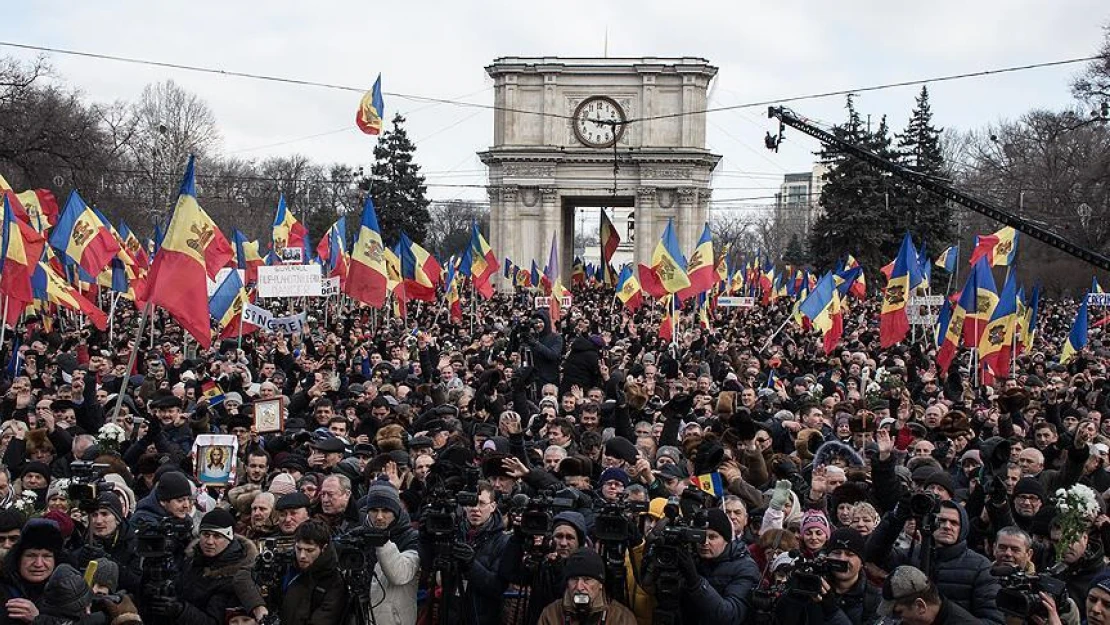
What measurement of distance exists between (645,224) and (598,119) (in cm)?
595

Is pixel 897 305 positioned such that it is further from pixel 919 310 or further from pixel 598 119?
pixel 598 119

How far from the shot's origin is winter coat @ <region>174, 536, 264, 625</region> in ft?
20.3

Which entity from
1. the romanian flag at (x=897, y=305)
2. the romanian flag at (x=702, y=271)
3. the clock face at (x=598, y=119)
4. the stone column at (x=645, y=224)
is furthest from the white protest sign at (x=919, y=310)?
the stone column at (x=645, y=224)

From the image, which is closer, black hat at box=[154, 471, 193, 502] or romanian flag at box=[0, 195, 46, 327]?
black hat at box=[154, 471, 193, 502]

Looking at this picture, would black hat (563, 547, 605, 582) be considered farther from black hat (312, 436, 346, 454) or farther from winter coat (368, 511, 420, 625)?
black hat (312, 436, 346, 454)

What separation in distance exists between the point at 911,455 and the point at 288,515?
5133 millimetres

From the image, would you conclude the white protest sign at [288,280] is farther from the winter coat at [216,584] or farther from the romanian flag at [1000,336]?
the winter coat at [216,584]

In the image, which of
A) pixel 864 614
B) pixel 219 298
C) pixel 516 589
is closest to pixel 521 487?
pixel 516 589

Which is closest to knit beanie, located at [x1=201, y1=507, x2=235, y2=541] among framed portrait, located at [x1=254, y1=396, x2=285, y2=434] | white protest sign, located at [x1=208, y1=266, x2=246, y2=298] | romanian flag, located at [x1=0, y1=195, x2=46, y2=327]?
framed portrait, located at [x1=254, y1=396, x2=285, y2=434]

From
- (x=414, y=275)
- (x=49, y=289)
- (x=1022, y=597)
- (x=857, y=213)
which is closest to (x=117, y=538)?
(x=1022, y=597)

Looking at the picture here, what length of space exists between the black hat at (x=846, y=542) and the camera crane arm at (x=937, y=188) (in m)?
10.2

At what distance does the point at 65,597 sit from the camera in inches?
225

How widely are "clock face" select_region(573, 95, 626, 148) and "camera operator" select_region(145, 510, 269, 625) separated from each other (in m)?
56.2

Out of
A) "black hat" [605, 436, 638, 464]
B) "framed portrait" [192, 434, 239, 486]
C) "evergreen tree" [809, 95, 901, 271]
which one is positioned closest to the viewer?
"black hat" [605, 436, 638, 464]
